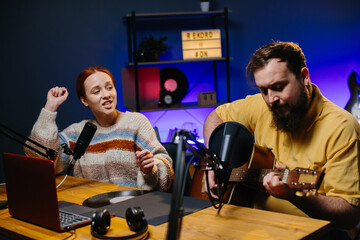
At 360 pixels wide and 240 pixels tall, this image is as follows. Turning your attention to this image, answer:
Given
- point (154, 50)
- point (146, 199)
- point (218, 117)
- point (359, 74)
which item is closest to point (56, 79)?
point (154, 50)

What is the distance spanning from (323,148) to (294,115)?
0.19m

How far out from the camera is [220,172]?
57.2 inches

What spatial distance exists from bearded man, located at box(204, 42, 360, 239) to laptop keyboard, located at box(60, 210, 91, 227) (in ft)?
1.89

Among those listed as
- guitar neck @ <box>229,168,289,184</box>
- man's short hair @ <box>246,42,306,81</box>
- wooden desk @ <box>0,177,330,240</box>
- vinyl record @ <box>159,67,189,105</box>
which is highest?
man's short hair @ <box>246,42,306,81</box>

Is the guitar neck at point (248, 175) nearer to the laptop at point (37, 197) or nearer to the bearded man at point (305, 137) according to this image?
the bearded man at point (305, 137)

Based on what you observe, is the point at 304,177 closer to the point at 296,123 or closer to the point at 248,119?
the point at 296,123

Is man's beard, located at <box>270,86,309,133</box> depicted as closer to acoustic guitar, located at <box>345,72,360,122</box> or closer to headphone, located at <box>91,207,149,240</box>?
headphone, located at <box>91,207,149,240</box>

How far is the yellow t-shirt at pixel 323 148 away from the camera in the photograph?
5.59 ft

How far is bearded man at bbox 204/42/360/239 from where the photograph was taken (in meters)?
1.68

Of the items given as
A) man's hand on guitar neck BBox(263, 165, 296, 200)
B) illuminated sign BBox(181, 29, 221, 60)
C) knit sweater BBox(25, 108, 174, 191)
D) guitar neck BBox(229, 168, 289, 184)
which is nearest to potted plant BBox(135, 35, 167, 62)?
illuminated sign BBox(181, 29, 221, 60)

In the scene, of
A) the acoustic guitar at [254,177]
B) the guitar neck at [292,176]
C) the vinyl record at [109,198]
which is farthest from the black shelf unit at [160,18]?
the guitar neck at [292,176]

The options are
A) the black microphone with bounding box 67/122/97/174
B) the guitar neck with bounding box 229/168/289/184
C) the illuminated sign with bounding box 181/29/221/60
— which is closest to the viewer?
the guitar neck with bounding box 229/168/289/184

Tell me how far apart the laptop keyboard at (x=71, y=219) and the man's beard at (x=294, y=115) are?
96 centimetres

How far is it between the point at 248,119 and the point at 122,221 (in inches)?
42.0
